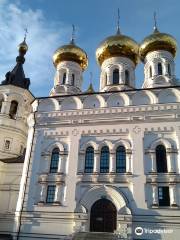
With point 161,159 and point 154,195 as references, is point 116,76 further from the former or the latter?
point 154,195

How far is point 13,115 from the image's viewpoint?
19156 millimetres

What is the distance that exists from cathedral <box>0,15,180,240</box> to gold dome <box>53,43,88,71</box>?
4354 millimetres

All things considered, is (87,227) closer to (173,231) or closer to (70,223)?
(70,223)

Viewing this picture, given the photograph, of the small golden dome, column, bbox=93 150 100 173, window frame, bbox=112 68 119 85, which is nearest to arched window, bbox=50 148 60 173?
column, bbox=93 150 100 173

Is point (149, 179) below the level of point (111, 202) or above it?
above

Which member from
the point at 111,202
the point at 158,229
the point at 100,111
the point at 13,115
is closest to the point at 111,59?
the point at 100,111

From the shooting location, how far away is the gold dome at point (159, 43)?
54.0ft

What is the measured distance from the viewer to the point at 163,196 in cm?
1135

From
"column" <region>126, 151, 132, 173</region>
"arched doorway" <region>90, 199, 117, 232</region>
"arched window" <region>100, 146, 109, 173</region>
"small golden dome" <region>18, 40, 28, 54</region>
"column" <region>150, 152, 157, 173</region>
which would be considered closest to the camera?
"arched doorway" <region>90, 199, 117, 232</region>

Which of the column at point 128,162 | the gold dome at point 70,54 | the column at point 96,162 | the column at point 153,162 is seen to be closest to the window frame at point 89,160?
the column at point 96,162

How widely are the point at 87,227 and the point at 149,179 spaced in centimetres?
311

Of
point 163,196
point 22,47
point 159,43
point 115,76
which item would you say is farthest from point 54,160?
point 22,47

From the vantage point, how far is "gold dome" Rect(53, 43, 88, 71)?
18.0 m

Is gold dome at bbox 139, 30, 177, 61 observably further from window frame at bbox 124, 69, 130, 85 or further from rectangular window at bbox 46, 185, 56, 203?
rectangular window at bbox 46, 185, 56, 203
